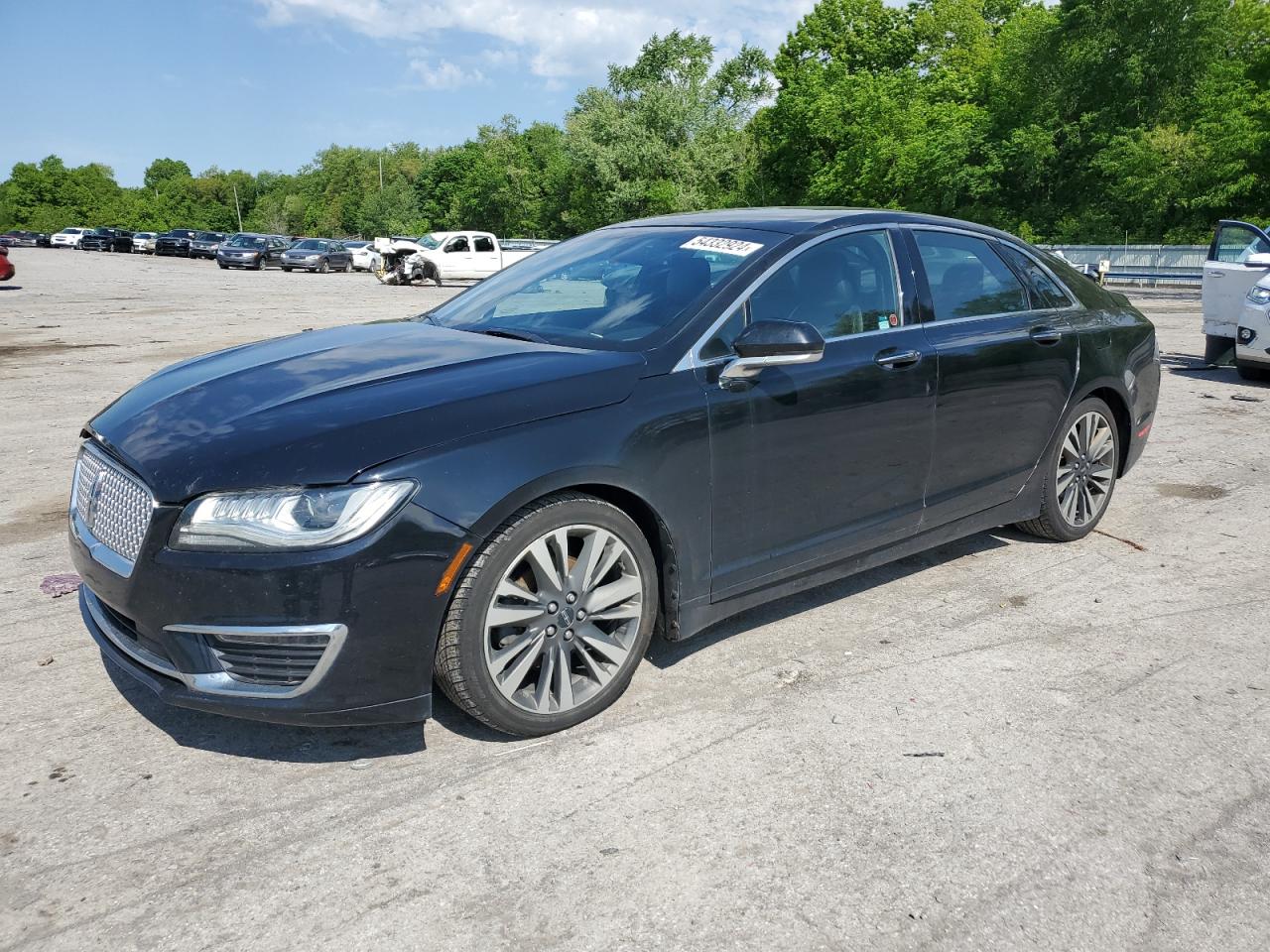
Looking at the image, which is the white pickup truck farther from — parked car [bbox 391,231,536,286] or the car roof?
the car roof

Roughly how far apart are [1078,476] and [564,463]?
328 centimetres

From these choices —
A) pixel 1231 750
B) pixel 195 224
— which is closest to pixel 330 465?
pixel 1231 750

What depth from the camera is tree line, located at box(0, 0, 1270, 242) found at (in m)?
42.1

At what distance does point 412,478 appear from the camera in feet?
9.45

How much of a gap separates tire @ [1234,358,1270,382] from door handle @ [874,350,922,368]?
325 inches

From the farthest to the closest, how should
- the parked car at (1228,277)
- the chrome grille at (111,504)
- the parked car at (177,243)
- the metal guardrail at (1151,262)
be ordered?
the parked car at (177,243) < the metal guardrail at (1151,262) < the parked car at (1228,277) < the chrome grille at (111,504)

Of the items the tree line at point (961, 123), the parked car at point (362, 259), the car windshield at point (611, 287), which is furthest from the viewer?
the parked car at point (362, 259)

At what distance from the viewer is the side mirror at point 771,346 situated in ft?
11.6

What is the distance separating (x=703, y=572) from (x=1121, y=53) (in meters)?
53.3

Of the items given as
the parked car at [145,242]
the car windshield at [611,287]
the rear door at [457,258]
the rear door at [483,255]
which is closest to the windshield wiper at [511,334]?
the car windshield at [611,287]

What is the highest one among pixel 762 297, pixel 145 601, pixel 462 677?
pixel 762 297

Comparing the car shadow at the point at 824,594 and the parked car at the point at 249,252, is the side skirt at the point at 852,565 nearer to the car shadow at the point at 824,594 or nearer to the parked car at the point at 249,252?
the car shadow at the point at 824,594

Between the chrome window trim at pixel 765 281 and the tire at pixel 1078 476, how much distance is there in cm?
133

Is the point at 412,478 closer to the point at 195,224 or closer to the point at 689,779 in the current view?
the point at 689,779
